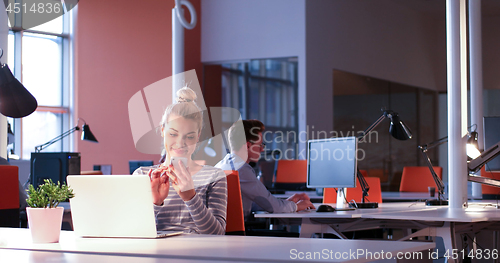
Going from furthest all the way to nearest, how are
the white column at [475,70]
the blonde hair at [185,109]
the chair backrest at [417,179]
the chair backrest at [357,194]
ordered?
the chair backrest at [417,179], the white column at [475,70], the chair backrest at [357,194], the blonde hair at [185,109]

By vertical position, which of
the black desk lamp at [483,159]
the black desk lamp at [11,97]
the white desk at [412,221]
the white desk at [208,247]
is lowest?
the white desk at [412,221]

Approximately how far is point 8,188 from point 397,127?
232 cm

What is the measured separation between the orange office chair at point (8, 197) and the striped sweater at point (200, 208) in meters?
1.01

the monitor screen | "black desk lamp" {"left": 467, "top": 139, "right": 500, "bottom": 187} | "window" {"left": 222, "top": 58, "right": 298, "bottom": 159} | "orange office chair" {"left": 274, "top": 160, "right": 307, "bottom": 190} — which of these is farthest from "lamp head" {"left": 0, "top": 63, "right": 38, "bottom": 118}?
"window" {"left": 222, "top": 58, "right": 298, "bottom": 159}

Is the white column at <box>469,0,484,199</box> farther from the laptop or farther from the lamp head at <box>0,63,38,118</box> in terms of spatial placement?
the laptop

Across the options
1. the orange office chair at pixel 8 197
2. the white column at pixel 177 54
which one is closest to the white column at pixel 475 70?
the white column at pixel 177 54

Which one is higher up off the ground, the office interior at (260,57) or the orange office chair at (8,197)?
the office interior at (260,57)

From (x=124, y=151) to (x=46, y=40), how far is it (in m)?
1.99

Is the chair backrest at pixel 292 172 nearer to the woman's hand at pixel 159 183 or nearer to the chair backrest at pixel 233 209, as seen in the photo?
the chair backrest at pixel 233 209

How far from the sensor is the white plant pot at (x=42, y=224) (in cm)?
149

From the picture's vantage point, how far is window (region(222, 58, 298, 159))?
7758mm

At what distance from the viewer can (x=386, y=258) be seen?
3.97 feet

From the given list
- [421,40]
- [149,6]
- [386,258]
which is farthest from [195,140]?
[421,40]

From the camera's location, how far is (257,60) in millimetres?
7961
